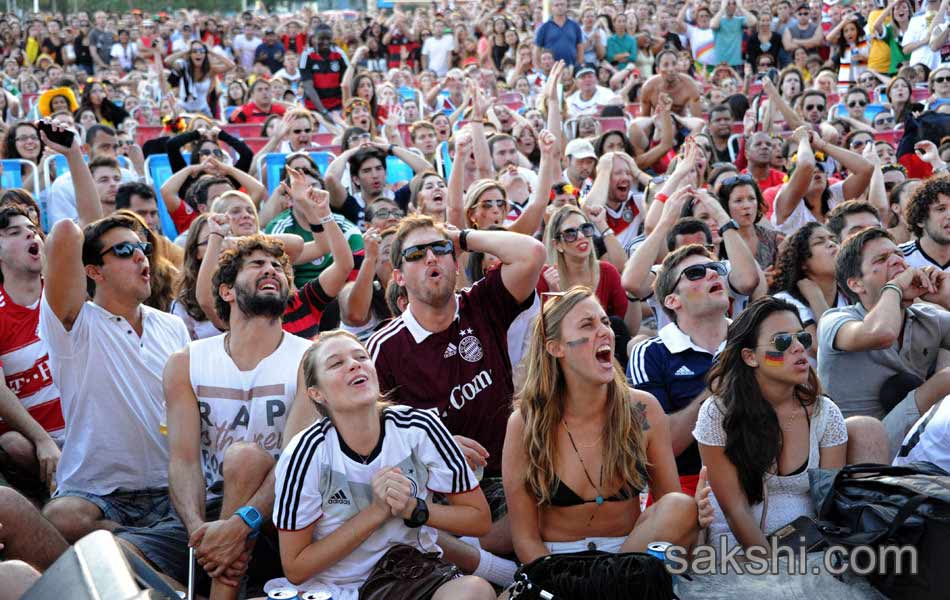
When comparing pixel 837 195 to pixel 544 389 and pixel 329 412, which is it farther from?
pixel 329 412

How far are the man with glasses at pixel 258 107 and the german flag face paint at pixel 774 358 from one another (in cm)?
939

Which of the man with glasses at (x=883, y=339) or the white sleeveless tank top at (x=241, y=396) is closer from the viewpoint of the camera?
the white sleeveless tank top at (x=241, y=396)

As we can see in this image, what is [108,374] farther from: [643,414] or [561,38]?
[561,38]

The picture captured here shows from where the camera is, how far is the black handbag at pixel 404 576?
3.65 m

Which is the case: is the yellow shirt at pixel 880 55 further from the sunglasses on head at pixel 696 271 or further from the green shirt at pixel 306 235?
the sunglasses on head at pixel 696 271

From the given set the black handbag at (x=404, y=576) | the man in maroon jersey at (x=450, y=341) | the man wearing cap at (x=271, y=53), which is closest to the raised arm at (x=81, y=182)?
the man in maroon jersey at (x=450, y=341)

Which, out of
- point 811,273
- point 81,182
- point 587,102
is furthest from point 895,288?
point 587,102

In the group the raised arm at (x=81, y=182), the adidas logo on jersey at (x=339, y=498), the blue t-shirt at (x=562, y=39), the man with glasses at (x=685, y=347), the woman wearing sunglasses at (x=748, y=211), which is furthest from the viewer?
the blue t-shirt at (x=562, y=39)

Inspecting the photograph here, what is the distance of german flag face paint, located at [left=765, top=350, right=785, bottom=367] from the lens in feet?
13.6

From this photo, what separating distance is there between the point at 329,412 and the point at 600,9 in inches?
574

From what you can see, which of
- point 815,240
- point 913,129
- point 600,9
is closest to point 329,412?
point 815,240

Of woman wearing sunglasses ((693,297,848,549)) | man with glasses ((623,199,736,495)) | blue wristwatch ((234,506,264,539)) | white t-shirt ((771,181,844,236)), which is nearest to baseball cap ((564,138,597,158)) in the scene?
white t-shirt ((771,181,844,236))

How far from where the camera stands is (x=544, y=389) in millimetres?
4066

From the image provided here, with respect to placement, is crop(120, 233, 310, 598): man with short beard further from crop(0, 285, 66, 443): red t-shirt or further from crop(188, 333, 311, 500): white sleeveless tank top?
crop(0, 285, 66, 443): red t-shirt
